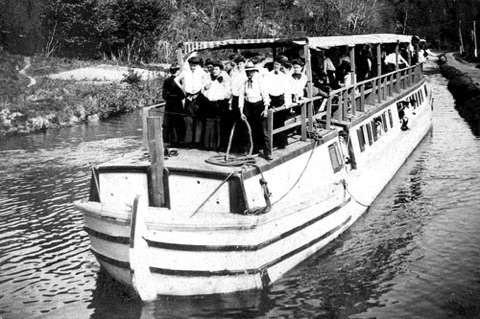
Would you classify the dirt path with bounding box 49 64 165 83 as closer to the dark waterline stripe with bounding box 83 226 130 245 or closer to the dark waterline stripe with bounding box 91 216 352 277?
the dark waterline stripe with bounding box 83 226 130 245

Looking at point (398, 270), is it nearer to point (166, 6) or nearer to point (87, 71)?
point (87, 71)

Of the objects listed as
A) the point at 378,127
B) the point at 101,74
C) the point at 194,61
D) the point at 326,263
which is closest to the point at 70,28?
the point at 101,74

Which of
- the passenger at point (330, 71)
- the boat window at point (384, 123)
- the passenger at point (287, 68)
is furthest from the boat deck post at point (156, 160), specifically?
the boat window at point (384, 123)

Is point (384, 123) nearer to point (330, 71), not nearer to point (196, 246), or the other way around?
A: point (330, 71)

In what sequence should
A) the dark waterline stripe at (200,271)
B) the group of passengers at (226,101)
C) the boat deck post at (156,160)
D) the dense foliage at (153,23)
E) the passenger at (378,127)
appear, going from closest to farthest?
1. the dark waterline stripe at (200,271)
2. the boat deck post at (156,160)
3. the group of passengers at (226,101)
4. the passenger at (378,127)
5. the dense foliage at (153,23)

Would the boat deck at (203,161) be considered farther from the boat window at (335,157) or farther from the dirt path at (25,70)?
the dirt path at (25,70)

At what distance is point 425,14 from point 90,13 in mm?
85902

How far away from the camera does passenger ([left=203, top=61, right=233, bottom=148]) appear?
12734 millimetres

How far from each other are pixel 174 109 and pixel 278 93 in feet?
8.49

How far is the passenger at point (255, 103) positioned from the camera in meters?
12.1

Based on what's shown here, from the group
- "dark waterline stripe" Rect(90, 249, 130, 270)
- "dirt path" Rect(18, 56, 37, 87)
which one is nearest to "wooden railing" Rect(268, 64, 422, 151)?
"dark waterline stripe" Rect(90, 249, 130, 270)

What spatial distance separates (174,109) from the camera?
13664mm

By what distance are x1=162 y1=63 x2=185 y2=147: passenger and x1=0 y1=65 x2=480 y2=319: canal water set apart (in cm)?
354

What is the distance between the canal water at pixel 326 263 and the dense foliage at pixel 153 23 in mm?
32479
